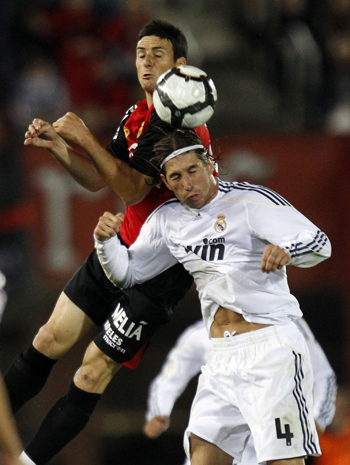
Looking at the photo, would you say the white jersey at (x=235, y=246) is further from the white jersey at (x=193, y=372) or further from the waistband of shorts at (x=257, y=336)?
the white jersey at (x=193, y=372)

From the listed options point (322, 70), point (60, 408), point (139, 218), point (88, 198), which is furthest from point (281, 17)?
point (60, 408)

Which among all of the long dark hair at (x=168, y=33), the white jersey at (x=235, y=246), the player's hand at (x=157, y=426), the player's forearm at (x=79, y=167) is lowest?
the player's hand at (x=157, y=426)

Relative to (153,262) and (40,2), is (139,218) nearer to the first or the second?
(153,262)

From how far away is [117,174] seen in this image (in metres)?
3.50

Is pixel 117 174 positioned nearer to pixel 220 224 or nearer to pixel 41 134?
pixel 41 134

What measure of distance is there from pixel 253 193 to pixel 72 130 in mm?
865

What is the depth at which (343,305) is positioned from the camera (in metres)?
6.56

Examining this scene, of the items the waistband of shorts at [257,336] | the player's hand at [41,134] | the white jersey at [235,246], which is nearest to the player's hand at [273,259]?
the white jersey at [235,246]

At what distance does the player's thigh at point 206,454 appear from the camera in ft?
11.4

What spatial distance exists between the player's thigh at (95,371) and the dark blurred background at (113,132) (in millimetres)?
2482

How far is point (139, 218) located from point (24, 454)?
4.23ft

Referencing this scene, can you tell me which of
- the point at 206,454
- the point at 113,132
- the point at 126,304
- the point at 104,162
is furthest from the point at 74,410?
the point at 113,132

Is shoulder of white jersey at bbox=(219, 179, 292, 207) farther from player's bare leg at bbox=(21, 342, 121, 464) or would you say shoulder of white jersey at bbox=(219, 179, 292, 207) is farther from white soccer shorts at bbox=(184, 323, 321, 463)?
player's bare leg at bbox=(21, 342, 121, 464)

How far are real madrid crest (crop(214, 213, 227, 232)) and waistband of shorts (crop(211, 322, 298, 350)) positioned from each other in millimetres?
475
